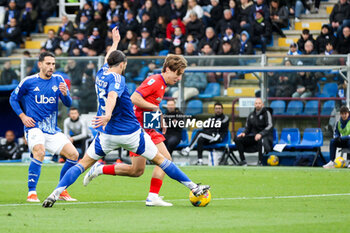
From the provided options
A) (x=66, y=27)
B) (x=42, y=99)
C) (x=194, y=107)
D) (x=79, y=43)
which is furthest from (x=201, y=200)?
(x=66, y=27)

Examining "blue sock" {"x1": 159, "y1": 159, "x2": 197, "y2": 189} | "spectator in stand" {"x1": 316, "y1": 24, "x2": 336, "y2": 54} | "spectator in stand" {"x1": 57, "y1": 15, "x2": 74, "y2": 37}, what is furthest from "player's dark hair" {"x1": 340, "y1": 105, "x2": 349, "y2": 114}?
"spectator in stand" {"x1": 57, "y1": 15, "x2": 74, "y2": 37}

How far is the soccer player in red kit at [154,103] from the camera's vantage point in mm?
9984

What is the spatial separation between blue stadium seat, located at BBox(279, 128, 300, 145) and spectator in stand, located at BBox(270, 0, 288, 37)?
5.01 metres

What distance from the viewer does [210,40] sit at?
2375 centimetres

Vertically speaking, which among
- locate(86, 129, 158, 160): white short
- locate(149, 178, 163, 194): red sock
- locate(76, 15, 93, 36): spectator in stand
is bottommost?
locate(149, 178, 163, 194): red sock

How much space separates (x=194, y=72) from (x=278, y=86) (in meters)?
2.33

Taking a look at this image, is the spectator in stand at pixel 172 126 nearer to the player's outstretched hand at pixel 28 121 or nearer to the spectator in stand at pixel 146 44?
the spectator in stand at pixel 146 44

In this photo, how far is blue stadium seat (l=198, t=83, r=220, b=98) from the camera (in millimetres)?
21219

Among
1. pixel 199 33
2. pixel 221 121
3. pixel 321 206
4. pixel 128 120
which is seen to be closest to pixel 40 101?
pixel 128 120

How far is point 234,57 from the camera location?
2106cm

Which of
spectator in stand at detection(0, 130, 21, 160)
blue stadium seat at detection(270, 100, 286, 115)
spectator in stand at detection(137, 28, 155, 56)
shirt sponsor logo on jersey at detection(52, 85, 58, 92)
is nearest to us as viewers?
shirt sponsor logo on jersey at detection(52, 85, 58, 92)

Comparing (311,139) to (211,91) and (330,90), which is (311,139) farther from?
(211,91)

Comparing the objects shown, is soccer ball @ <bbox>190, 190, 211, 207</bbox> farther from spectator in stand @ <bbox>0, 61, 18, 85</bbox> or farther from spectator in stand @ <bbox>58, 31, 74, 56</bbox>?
spectator in stand @ <bbox>58, 31, 74, 56</bbox>

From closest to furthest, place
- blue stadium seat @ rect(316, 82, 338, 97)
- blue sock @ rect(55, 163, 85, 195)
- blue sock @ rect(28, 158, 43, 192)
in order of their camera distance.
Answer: blue sock @ rect(55, 163, 85, 195)
blue sock @ rect(28, 158, 43, 192)
blue stadium seat @ rect(316, 82, 338, 97)
